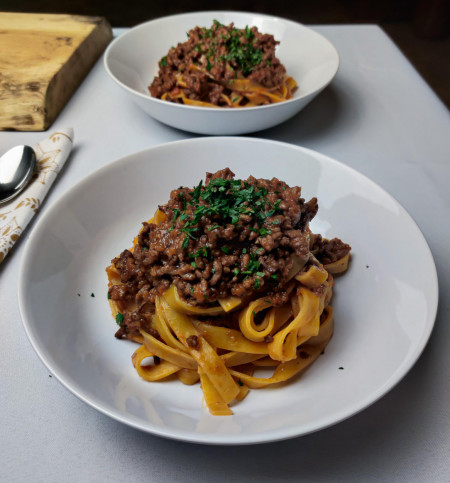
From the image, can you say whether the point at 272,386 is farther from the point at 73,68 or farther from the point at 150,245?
the point at 73,68

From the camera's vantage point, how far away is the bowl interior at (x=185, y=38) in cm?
463

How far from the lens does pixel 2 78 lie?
4484 mm

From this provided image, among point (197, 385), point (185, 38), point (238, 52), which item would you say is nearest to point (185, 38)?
point (185, 38)

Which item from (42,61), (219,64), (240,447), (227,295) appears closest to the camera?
(240,447)

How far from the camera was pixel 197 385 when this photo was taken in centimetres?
236

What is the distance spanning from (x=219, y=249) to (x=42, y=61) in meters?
3.54

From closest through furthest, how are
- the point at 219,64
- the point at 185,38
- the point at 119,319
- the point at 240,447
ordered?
the point at 240,447 < the point at 119,319 < the point at 219,64 < the point at 185,38

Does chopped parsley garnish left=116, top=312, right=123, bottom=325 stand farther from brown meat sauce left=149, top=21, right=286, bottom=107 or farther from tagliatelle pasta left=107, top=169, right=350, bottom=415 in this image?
brown meat sauce left=149, top=21, right=286, bottom=107

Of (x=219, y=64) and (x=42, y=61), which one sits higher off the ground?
(x=219, y=64)

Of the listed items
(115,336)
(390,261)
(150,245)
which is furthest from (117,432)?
(390,261)

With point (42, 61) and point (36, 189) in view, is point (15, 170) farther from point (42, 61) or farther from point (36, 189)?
point (42, 61)

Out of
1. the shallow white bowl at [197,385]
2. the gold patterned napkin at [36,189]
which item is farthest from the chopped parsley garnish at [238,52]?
the gold patterned napkin at [36,189]

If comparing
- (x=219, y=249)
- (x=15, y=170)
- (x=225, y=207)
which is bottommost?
(x=15, y=170)

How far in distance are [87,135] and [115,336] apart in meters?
2.57
